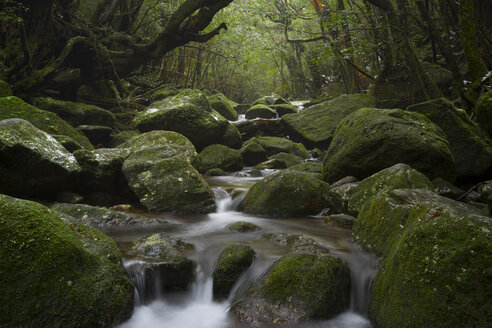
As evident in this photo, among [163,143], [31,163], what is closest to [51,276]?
[31,163]

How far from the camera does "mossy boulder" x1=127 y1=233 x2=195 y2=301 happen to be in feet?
11.4

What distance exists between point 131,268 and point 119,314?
673mm

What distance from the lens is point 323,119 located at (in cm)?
1362

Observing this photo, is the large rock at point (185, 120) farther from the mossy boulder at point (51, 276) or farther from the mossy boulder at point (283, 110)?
the mossy boulder at point (51, 276)

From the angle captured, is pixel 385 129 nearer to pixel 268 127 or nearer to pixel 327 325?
pixel 327 325

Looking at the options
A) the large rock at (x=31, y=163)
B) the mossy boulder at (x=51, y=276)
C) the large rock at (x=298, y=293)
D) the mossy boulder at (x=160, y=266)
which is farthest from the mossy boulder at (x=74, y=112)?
the large rock at (x=298, y=293)

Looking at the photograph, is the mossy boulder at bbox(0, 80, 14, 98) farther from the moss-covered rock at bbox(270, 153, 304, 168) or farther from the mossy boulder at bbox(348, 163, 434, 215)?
the mossy boulder at bbox(348, 163, 434, 215)

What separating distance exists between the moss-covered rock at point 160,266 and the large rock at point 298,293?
0.73 metres

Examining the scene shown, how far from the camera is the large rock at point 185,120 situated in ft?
35.6

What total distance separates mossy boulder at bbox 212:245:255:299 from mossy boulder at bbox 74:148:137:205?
130 inches

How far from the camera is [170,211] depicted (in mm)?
6062

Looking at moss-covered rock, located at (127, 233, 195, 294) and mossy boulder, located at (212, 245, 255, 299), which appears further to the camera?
mossy boulder, located at (212, 245, 255, 299)

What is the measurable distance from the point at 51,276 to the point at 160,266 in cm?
120

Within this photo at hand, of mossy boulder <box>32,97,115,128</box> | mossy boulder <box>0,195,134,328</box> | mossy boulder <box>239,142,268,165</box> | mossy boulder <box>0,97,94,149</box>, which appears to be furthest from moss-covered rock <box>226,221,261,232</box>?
mossy boulder <box>32,97,115,128</box>
